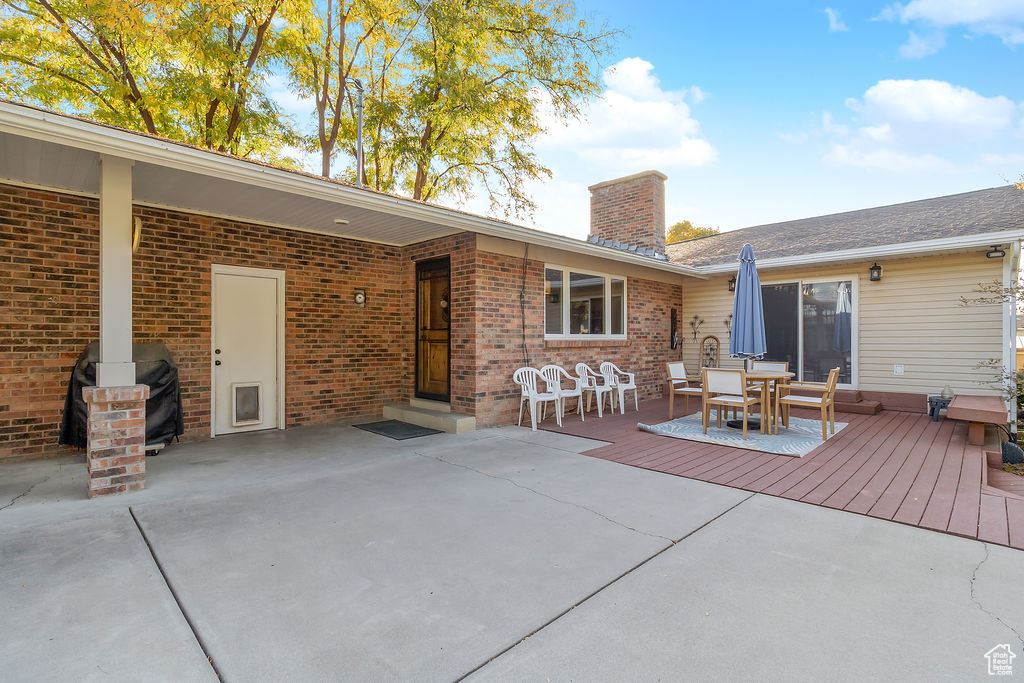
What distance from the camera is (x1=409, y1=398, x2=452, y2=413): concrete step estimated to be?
628 cm

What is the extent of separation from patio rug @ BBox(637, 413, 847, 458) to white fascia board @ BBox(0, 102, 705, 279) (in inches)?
118

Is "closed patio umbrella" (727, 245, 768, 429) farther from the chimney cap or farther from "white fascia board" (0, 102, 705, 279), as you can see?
the chimney cap

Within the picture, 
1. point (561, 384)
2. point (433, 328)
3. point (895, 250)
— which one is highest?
point (895, 250)

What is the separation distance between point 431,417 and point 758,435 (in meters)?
4.01

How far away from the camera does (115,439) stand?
341cm

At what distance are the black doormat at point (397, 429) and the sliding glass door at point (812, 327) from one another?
21.4 feet

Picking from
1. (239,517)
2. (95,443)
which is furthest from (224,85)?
(239,517)

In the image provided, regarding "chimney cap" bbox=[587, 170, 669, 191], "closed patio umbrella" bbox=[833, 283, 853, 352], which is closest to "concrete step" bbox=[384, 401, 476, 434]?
"closed patio umbrella" bbox=[833, 283, 853, 352]

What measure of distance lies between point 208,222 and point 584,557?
17.6 feet

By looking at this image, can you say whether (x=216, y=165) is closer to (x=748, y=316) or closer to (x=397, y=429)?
(x=397, y=429)

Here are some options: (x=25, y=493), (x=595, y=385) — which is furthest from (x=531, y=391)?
(x=25, y=493)

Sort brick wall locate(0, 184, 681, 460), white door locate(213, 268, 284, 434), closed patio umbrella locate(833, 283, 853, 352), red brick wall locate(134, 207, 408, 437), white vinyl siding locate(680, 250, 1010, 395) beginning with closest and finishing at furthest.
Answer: brick wall locate(0, 184, 681, 460), red brick wall locate(134, 207, 408, 437), white door locate(213, 268, 284, 434), white vinyl siding locate(680, 250, 1010, 395), closed patio umbrella locate(833, 283, 853, 352)

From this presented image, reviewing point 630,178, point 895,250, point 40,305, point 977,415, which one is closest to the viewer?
point 40,305

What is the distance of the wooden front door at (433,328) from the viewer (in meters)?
6.43
